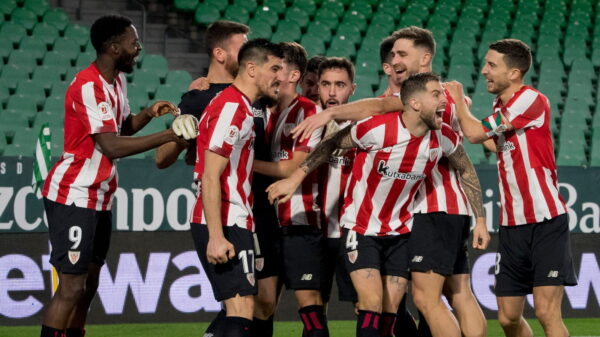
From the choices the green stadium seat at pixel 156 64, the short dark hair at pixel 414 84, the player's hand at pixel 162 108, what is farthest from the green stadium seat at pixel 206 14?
the short dark hair at pixel 414 84

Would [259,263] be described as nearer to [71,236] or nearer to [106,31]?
[71,236]

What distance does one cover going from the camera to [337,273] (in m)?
5.98

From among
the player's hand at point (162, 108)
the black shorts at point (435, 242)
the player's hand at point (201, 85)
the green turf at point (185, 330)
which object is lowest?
the green turf at point (185, 330)

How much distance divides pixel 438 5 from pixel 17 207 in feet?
28.9

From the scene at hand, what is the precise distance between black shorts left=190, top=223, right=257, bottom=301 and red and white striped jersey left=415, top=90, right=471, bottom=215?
4.01 feet

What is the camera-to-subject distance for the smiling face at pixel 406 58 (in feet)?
19.5

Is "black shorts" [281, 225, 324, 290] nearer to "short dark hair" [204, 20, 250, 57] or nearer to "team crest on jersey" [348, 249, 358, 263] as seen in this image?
"team crest on jersey" [348, 249, 358, 263]

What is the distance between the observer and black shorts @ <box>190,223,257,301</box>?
16.2 ft

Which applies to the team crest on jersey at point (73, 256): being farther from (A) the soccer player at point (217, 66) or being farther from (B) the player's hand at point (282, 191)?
(B) the player's hand at point (282, 191)

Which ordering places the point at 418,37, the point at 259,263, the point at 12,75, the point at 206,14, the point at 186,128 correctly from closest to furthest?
the point at 186,128 < the point at 259,263 < the point at 418,37 < the point at 12,75 < the point at 206,14

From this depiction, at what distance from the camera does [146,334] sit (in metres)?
7.86

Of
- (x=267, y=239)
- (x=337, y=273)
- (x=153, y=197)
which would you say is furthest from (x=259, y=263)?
(x=153, y=197)

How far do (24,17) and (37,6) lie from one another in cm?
39

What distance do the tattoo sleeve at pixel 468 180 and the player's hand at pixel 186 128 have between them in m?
1.66
